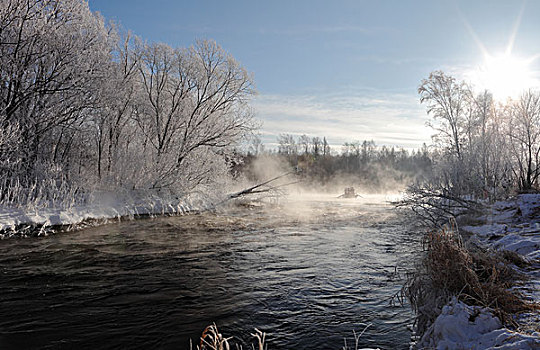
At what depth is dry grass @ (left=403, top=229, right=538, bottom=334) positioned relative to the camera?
4.10 m

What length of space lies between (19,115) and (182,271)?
11826 millimetres

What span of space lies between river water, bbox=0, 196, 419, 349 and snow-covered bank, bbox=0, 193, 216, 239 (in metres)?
0.95

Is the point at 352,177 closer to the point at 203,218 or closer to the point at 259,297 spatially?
the point at 203,218

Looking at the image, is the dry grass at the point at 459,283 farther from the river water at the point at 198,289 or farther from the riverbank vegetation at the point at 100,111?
the riverbank vegetation at the point at 100,111

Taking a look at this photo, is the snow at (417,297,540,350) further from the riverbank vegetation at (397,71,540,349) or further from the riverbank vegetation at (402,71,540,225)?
the riverbank vegetation at (402,71,540,225)

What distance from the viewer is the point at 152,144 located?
2294 cm

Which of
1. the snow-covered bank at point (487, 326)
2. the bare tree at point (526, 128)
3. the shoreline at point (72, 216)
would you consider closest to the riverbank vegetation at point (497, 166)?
the bare tree at point (526, 128)

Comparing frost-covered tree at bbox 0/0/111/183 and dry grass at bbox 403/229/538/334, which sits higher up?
frost-covered tree at bbox 0/0/111/183

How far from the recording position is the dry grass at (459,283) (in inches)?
161

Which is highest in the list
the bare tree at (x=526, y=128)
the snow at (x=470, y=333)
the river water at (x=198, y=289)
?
the bare tree at (x=526, y=128)

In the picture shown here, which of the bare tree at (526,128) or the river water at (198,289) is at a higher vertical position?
the bare tree at (526,128)

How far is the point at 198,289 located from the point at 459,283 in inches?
190

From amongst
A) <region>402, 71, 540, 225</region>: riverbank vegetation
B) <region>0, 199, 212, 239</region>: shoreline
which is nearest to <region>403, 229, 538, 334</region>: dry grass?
<region>402, 71, 540, 225</region>: riverbank vegetation

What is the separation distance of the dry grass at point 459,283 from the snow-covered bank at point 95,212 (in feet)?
42.2
